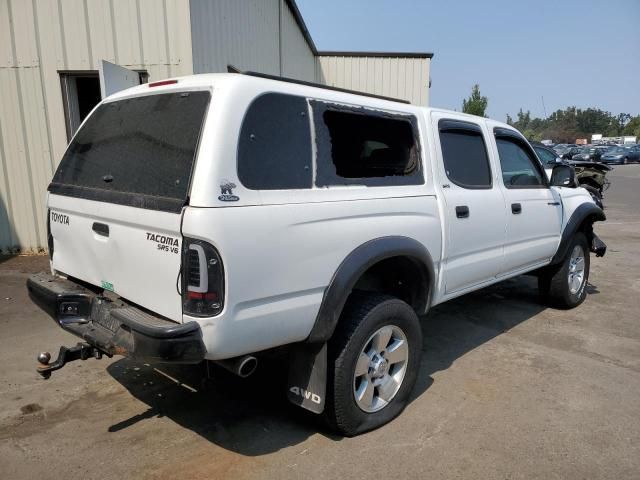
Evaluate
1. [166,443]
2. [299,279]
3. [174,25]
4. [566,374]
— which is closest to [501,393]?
[566,374]

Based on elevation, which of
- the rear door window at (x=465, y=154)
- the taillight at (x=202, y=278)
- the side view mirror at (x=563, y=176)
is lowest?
the taillight at (x=202, y=278)

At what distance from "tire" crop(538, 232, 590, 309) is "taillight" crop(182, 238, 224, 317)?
425cm

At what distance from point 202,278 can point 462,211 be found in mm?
2141

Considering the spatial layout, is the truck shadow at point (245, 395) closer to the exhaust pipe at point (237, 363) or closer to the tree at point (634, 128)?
the exhaust pipe at point (237, 363)

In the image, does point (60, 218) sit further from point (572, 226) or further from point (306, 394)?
point (572, 226)

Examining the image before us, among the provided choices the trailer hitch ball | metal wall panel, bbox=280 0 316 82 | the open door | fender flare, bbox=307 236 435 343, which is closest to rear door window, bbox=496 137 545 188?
fender flare, bbox=307 236 435 343

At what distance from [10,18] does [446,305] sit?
22.1ft

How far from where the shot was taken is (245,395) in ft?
11.7

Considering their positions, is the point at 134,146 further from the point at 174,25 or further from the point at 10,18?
the point at 10,18

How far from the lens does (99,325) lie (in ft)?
9.21

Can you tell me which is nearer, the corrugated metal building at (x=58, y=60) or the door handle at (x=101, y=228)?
the door handle at (x=101, y=228)

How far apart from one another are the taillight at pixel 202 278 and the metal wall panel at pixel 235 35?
5171 mm

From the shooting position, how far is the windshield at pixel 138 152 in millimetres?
2471

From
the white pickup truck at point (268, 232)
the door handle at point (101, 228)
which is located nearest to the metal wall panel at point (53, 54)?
the white pickup truck at point (268, 232)
